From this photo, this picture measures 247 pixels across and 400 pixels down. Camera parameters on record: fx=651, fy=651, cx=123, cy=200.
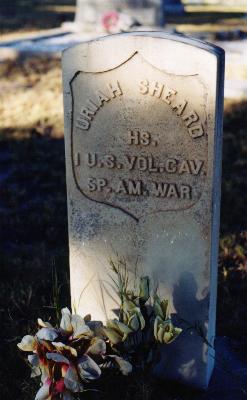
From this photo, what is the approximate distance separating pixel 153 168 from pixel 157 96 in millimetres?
292

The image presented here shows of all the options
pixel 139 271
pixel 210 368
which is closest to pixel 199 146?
pixel 139 271

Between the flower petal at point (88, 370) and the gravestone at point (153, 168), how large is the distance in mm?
423

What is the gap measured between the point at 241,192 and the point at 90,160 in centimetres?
288

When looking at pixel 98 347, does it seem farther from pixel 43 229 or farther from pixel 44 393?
pixel 43 229

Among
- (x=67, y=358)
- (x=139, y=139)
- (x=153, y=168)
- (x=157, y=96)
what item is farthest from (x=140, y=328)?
(x=157, y=96)

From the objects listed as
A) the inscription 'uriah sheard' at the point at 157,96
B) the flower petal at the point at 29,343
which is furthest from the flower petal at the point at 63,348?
the inscription 'uriah sheard' at the point at 157,96

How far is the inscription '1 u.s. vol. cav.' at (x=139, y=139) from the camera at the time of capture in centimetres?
251

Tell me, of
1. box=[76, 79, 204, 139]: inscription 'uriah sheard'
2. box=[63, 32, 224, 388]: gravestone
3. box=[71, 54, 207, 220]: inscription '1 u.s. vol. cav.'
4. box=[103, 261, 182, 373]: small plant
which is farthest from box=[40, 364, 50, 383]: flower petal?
box=[76, 79, 204, 139]: inscription 'uriah sheard'

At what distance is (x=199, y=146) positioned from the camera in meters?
2.52

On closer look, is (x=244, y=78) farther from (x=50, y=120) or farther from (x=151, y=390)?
(x=151, y=390)

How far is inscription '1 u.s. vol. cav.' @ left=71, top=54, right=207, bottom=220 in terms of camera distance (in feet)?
8.25

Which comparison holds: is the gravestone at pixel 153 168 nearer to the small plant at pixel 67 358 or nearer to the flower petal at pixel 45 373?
the small plant at pixel 67 358

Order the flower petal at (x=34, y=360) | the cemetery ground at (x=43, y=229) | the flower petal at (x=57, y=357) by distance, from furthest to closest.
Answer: the cemetery ground at (x=43, y=229) < the flower petal at (x=34, y=360) < the flower petal at (x=57, y=357)

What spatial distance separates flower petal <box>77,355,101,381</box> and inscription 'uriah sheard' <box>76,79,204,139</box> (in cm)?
96
